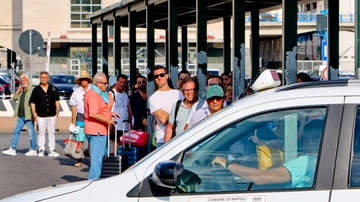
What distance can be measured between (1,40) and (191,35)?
1803 centimetres

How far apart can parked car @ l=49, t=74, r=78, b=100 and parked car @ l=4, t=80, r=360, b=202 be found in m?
45.6

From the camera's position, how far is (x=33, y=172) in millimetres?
14930

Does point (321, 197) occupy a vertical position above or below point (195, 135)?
below

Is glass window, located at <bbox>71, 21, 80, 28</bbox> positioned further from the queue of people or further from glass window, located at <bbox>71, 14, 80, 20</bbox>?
the queue of people

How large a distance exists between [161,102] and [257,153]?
5910 millimetres

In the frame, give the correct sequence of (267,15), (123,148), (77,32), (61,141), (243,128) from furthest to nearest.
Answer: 1. (77,32)
2. (267,15)
3. (61,141)
4. (123,148)
5. (243,128)

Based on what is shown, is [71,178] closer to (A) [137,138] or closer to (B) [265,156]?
(A) [137,138]

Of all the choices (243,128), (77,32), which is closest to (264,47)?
(77,32)

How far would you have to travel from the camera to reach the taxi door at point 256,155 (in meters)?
4.62

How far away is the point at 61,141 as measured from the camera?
22344 millimetres

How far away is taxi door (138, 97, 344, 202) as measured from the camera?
4.62m

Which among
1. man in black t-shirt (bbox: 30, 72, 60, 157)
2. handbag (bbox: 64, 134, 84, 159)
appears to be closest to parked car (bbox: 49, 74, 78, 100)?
man in black t-shirt (bbox: 30, 72, 60, 157)

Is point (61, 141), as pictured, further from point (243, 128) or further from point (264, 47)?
point (264, 47)

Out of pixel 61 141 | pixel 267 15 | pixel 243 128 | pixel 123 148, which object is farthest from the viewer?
pixel 267 15
